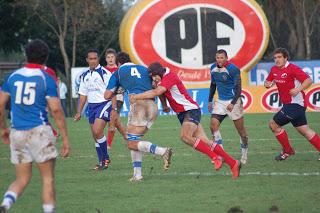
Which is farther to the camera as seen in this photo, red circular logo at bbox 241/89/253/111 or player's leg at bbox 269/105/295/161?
red circular logo at bbox 241/89/253/111

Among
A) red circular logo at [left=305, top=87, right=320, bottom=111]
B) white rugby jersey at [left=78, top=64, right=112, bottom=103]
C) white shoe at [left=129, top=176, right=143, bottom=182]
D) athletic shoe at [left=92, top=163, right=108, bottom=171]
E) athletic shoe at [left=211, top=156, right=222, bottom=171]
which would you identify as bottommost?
red circular logo at [left=305, top=87, right=320, bottom=111]

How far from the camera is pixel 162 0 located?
33250 mm

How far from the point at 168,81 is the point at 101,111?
9.74 feet

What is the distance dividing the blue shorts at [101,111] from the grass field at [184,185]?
89 cm

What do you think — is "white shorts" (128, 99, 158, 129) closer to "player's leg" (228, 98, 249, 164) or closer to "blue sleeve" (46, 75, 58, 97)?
"player's leg" (228, 98, 249, 164)

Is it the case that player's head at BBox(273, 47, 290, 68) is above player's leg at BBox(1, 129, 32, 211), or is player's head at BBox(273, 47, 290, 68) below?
above

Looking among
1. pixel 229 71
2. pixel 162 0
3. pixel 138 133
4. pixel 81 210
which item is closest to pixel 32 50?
pixel 81 210

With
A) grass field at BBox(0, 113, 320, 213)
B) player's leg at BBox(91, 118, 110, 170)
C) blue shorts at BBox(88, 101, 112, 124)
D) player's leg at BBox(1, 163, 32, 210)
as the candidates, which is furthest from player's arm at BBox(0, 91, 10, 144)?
blue shorts at BBox(88, 101, 112, 124)

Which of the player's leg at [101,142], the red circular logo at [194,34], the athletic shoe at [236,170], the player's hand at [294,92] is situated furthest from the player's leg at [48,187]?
the red circular logo at [194,34]

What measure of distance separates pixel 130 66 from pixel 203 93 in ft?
64.5

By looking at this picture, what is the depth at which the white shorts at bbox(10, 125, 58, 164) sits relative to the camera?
31.0 feet

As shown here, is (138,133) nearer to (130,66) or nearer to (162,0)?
(130,66)

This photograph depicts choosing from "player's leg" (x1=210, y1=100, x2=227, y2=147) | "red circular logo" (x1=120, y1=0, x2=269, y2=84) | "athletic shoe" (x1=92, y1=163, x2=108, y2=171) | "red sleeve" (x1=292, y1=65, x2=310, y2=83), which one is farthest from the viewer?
"red circular logo" (x1=120, y1=0, x2=269, y2=84)

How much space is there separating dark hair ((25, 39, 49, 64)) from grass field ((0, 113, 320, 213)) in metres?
2.21
